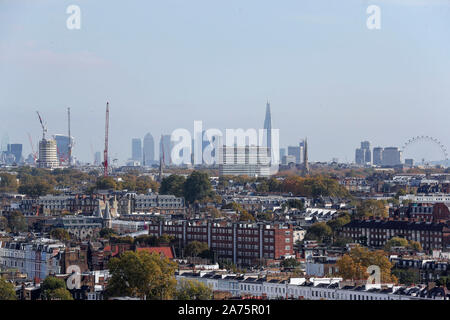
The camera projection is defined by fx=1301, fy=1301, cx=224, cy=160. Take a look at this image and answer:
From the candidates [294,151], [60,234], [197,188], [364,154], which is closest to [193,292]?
[60,234]

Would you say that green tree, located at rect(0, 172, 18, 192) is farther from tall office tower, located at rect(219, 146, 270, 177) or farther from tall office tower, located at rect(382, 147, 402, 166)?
tall office tower, located at rect(382, 147, 402, 166)

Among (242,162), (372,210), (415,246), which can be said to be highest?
(242,162)

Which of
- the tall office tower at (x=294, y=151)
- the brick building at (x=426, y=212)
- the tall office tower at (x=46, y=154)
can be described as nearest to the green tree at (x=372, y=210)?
the brick building at (x=426, y=212)

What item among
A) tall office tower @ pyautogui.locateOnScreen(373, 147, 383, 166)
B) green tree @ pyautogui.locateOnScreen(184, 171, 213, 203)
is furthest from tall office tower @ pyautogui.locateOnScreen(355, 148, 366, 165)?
green tree @ pyautogui.locateOnScreen(184, 171, 213, 203)

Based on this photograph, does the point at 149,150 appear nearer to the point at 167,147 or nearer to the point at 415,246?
the point at 167,147

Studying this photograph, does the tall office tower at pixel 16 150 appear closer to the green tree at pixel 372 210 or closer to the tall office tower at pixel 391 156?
the tall office tower at pixel 391 156

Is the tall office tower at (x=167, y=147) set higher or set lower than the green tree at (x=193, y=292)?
higher
